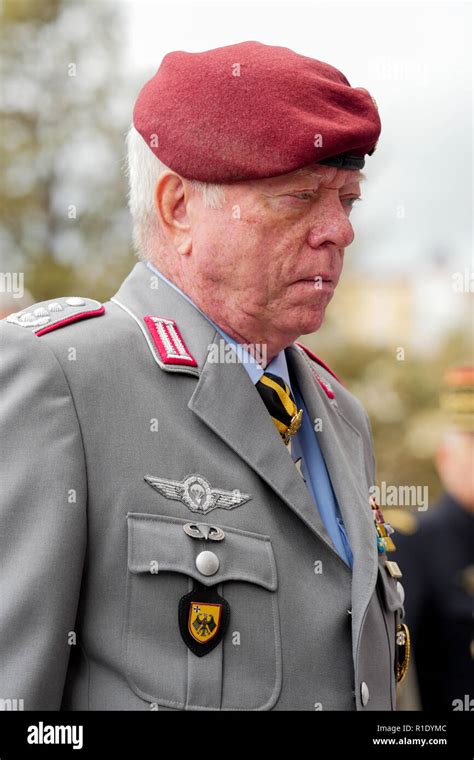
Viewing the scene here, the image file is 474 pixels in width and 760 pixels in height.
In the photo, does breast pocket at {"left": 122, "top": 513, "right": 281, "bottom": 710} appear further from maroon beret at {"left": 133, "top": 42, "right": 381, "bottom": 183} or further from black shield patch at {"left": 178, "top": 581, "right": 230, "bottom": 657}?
maroon beret at {"left": 133, "top": 42, "right": 381, "bottom": 183}

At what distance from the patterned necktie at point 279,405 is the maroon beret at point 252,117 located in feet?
1.52

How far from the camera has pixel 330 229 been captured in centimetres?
240

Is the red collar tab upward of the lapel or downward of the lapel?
upward

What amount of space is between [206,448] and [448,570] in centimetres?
274

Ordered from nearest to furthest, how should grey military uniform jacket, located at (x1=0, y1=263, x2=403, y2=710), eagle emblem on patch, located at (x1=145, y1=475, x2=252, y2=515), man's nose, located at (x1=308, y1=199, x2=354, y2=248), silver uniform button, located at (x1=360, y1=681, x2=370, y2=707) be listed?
grey military uniform jacket, located at (x1=0, y1=263, x2=403, y2=710) < eagle emblem on patch, located at (x1=145, y1=475, x2=252, y2=515) < silver uniform button, located at (x1=360, y1=681, x2=370, y2=707) < man's nose, located at (x1=308, y1=199, x2=354, y2=248)

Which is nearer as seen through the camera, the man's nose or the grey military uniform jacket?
the grey military uniform jacket

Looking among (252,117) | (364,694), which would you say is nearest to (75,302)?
(252,117)

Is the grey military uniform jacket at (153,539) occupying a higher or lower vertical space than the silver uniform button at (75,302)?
lower

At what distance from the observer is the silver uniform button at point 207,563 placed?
213 centimetres

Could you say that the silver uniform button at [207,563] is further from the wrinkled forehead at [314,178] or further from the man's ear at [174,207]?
the wrinkled forehead at [314,178]

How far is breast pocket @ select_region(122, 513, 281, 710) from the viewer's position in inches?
81.4

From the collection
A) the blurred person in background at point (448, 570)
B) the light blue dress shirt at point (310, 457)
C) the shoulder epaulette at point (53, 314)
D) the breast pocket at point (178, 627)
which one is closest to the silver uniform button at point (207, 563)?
the breast pocket at point (178, 627)

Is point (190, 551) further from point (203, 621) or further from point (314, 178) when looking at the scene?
point (314, 178)

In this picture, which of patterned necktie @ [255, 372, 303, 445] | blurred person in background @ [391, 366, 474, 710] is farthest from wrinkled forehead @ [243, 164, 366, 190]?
blurred person in background @ [391, 366, 474, 710]
